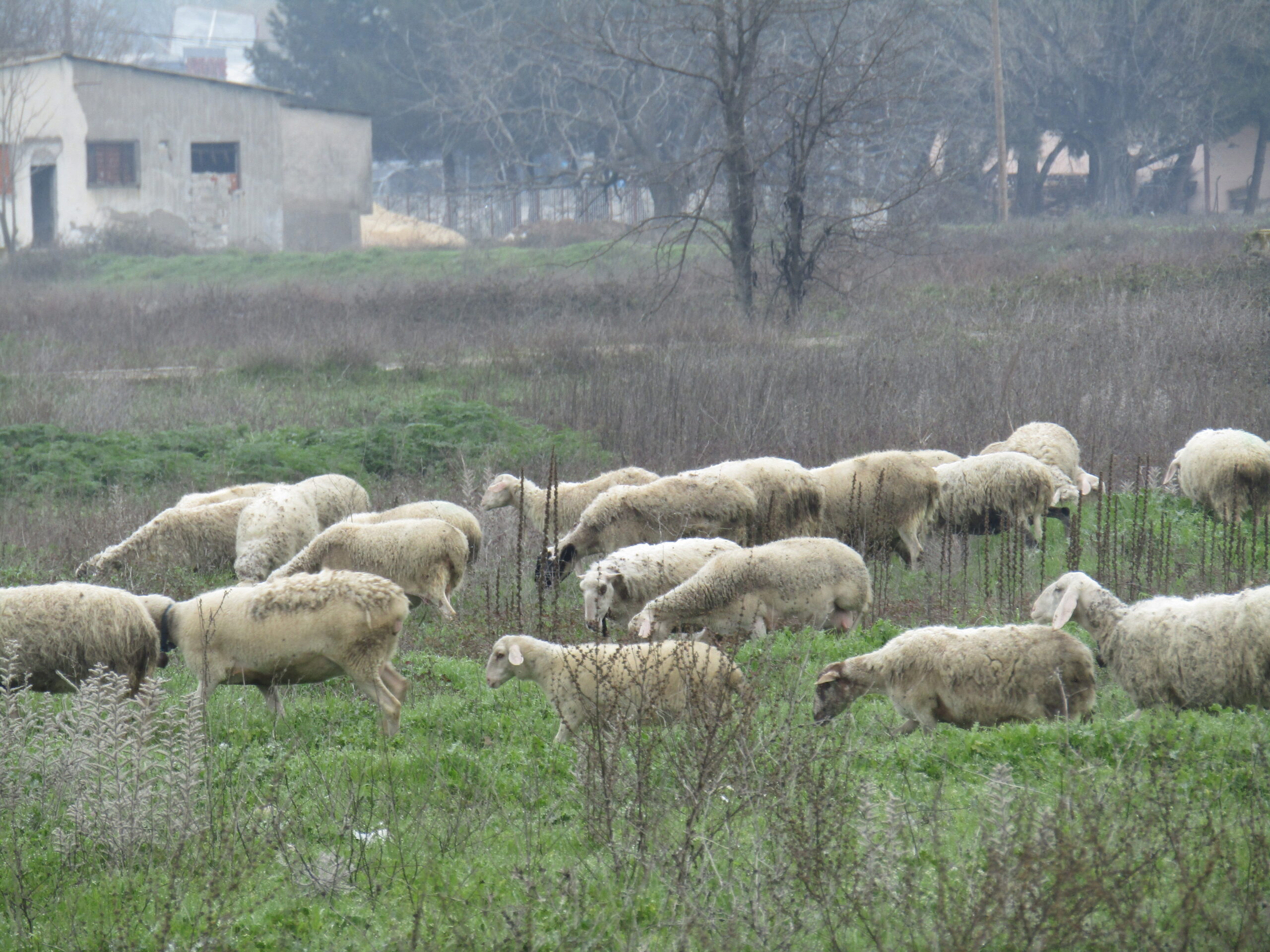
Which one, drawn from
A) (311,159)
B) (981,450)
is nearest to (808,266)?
(981,450)

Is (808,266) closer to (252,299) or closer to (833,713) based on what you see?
(252,299)

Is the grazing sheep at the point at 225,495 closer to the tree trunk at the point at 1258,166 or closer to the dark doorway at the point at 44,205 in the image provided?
the dark doorway at the point at 44,205

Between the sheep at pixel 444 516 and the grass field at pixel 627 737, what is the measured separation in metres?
0.23

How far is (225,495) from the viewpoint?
11188mm

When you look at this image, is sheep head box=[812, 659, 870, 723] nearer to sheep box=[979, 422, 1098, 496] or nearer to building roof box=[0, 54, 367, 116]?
sheep box=[979, 422, 1098, 496]

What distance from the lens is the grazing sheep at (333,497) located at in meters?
10.7

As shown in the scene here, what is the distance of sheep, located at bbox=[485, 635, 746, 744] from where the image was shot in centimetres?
556

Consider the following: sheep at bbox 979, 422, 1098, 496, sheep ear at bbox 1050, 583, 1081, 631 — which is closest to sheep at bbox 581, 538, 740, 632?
sheep ear at bbox 1050, 583, 1081, 631

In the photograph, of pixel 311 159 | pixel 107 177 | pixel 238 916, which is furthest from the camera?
pixel 311 159

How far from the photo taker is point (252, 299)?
25656mm

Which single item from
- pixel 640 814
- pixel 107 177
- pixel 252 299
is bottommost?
pixel 640 814

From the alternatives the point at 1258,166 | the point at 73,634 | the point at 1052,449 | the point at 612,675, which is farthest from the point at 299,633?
the point at 1258,166

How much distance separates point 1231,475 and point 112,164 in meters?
36.8

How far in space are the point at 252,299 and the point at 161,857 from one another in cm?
2219
